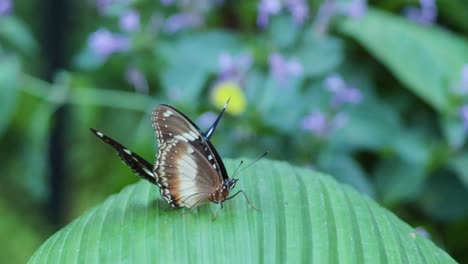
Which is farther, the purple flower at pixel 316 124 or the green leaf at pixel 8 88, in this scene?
the green leaf at pixel 8 88

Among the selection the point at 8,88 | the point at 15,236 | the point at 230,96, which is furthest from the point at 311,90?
the point at 15,236

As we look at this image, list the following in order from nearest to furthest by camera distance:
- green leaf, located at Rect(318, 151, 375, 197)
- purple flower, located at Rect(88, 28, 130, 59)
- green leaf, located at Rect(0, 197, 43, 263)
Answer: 1. green leaf, located at Rect(318, 151, 375, 197)
2. purple flower, located at Rect(88, 28, 130, 59)
3. green leaf, located at Rect(0, 197, 43, 263)

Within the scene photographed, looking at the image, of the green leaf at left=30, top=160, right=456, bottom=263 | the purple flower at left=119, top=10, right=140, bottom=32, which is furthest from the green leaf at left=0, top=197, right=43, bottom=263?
the green leaf at left=30, top=160, right=456, bottom=263

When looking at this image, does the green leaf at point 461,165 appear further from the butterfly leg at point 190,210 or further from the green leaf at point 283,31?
the butterfly leg at point 190,210

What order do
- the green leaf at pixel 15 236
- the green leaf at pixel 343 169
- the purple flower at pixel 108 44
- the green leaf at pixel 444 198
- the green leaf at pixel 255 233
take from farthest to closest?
the green leaf at pixel 15 236
the purple flower at pixel 108 44
the green leaf at pixel 444 198
the green leaf at pixel 343 169
the green leaf at pixel 255 233

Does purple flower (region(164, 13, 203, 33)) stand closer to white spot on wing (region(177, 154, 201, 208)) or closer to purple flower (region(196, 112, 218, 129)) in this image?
purple flower (region(196, 112, 218, 129))

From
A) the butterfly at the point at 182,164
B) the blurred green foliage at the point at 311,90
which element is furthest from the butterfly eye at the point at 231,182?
the blurred green foliage at the point at 311,90

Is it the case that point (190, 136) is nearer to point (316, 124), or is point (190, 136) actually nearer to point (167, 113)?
point (167, 113)

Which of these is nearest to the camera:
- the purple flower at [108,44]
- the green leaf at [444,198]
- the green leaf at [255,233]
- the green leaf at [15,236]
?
the green leaf at [255,233]
